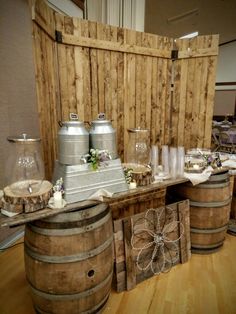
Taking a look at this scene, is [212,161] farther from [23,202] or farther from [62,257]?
[23,202]

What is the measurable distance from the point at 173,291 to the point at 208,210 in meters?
0.82

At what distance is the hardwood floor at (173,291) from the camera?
1.70 meters

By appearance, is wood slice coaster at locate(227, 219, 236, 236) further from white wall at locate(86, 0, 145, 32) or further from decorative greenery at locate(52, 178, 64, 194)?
white wall at locate(86, 0, 145, 32)

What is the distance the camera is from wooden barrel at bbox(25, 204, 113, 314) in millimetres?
1348

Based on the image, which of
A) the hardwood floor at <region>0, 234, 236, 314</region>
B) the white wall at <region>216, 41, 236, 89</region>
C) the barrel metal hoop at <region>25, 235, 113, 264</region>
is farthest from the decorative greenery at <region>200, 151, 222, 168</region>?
the white wall at <region>216, 41, 236, 89</region>

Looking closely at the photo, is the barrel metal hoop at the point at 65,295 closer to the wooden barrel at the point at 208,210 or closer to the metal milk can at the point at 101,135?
the metal milk can at the point at 101,135

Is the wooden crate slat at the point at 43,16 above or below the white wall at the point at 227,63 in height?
below

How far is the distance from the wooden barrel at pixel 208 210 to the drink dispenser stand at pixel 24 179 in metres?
1.45

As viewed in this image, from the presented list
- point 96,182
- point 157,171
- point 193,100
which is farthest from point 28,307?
point 193,100

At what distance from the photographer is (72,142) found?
147 centimetres

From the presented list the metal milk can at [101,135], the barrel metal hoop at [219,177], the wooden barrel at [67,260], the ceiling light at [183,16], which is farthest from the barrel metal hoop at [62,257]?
the ceiling light at [183,16]

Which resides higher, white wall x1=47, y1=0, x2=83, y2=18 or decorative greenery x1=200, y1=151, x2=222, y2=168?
white wall x1=47, y1=0, x2=83, y2=18

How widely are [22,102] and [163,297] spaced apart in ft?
7.88

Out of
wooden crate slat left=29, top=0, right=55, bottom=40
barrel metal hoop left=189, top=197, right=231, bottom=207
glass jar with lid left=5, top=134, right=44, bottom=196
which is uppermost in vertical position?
wooden crate slat left=29, top=0, right=55, bottom=40
